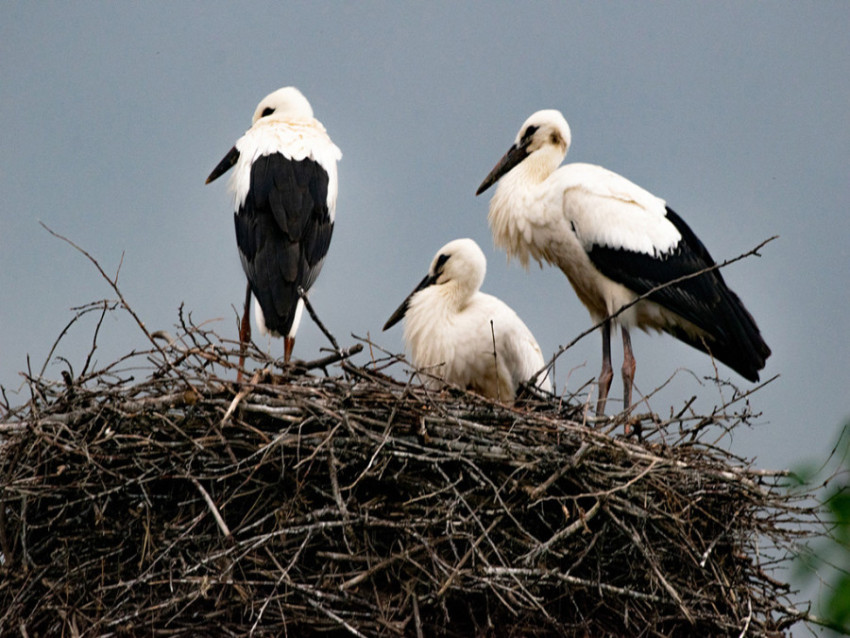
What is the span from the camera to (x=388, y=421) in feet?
9.84

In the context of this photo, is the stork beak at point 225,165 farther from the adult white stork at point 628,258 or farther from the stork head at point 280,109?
the adult white stork at point 628,258

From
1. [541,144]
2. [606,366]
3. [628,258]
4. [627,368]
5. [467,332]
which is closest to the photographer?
[467,332]

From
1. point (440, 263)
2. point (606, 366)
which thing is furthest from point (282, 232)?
point (606, 366)

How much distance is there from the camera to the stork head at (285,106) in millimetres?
4945

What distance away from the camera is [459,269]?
449 cm

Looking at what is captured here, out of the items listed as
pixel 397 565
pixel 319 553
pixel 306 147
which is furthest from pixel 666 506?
pixel 306 147

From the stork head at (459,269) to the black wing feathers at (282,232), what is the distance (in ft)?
1.80

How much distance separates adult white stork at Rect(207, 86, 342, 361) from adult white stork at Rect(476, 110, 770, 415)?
3.17 feet

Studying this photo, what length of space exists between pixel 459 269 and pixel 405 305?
400 millimetres

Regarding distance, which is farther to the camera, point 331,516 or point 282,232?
point 282,232

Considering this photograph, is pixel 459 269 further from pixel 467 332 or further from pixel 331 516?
pixel 331 516

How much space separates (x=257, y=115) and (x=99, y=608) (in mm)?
2858

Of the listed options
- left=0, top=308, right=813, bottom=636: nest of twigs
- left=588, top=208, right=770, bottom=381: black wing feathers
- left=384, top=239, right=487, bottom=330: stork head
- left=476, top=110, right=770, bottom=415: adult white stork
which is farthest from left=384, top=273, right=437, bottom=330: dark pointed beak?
left=0, top=308, right=813, bottom=636: nest of twigs

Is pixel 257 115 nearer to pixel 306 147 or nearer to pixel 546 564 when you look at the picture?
pixel 306 147
